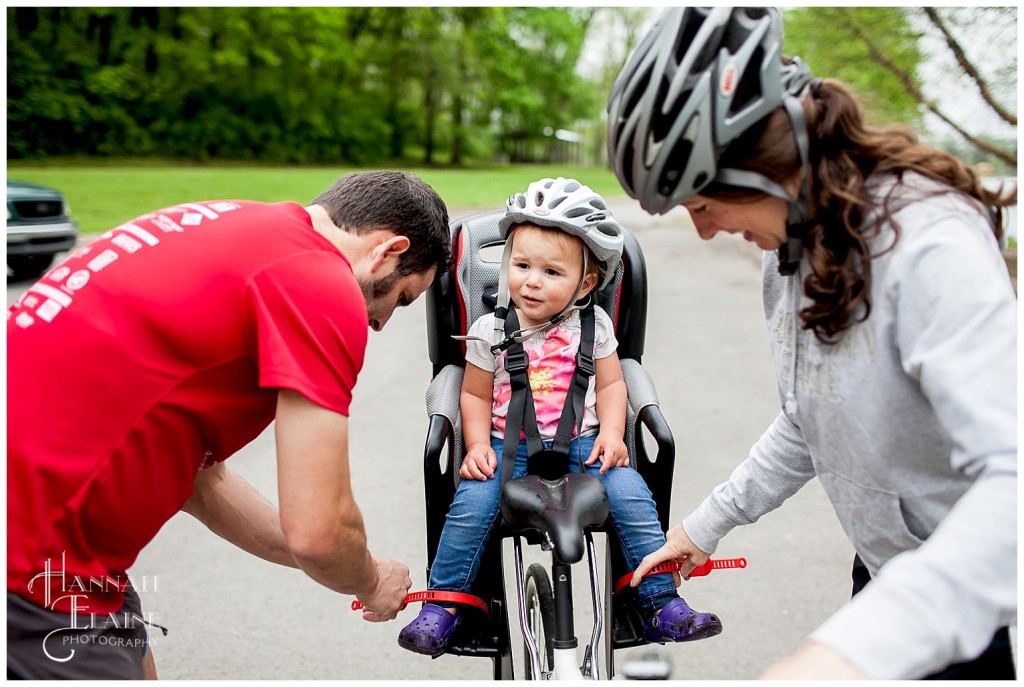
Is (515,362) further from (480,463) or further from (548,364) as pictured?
(480,463)

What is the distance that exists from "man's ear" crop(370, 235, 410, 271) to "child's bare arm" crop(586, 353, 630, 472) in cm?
109

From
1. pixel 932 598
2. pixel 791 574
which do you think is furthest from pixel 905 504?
pixel 791 574

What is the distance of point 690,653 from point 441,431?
1.63m

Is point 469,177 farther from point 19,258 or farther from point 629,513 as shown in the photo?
point 629,513

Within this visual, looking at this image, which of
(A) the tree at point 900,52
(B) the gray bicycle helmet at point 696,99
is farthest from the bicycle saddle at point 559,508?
(A) the tree at point 900,52

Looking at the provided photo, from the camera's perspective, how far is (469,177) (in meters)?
37.0

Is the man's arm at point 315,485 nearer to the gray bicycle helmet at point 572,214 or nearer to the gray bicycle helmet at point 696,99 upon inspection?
the gray bicycle helmet at point 696,99

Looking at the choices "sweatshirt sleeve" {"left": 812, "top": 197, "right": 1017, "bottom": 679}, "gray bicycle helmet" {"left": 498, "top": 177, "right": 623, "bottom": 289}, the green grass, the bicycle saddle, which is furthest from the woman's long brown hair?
the green grass

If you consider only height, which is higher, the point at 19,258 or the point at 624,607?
the point at 624,607

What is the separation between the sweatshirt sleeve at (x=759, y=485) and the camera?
2072 millimetres

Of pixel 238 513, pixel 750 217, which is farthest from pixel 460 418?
pixel 750 217

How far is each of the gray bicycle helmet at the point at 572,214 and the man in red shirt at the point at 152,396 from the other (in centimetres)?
106

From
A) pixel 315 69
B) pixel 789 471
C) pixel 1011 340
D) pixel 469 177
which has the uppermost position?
pixel 1011 340

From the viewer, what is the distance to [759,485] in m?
2.14
